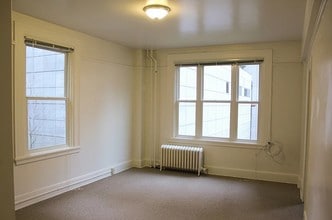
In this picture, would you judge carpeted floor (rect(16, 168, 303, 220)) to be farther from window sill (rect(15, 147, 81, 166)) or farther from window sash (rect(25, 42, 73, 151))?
window sash (rect(25, 42, 73, 151))

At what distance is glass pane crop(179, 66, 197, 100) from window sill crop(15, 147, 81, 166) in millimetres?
2354

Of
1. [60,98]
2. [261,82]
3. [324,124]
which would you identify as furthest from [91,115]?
[324,124]

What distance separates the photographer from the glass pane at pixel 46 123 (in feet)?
12.6

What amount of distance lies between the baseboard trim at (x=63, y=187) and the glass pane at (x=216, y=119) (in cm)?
183

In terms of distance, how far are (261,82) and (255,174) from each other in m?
1.66

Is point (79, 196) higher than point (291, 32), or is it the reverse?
point (291, 32)

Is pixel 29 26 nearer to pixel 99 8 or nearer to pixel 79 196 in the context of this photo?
pixel 99 8

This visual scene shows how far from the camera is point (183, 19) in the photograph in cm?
372

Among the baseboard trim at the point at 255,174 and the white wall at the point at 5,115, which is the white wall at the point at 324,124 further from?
the baseboard trim at the point at 255,174

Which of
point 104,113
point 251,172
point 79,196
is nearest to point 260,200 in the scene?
point 251,172

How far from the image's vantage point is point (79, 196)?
4094 mm

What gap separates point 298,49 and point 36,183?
15.0 ft

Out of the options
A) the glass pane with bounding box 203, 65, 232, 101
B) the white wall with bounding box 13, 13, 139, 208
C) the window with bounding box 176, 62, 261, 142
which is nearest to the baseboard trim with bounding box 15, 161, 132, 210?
the white wall with bounding box 13, 13, 139, 208

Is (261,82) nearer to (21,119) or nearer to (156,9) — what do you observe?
(156,9)
